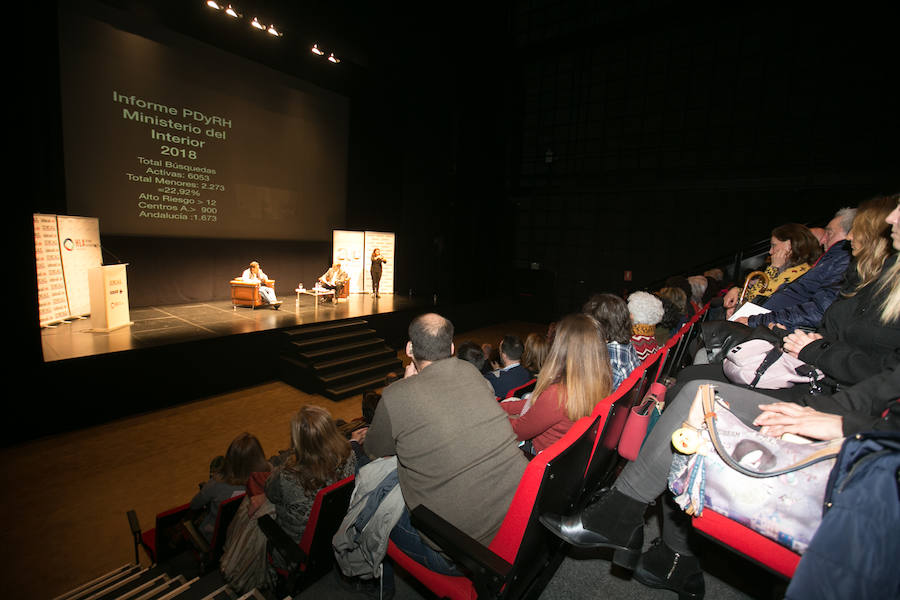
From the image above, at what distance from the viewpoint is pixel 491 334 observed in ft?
30.0

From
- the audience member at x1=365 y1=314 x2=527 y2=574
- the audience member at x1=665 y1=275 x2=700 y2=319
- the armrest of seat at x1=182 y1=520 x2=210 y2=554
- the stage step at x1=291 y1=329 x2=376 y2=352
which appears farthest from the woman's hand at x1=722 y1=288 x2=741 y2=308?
the stage step at x1=291 y1=329 x2=376 y2=352

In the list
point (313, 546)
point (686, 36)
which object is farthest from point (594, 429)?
point (686, 36)

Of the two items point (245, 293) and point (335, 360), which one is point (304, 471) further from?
point (245, 293)

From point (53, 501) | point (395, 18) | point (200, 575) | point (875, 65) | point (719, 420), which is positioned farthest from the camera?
point (395, 18)

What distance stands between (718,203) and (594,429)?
8.21 m

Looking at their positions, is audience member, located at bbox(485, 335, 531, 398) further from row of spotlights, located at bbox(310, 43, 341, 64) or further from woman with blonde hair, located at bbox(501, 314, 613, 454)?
row of spotlights, located at bbox(310, 43, 341, 64)

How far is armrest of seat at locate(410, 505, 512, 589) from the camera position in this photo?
120 cm

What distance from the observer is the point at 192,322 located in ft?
18.6

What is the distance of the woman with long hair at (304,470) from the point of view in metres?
1.95

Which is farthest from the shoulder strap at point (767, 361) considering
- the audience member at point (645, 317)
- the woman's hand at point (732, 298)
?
the woman's hand at point (732, 298)

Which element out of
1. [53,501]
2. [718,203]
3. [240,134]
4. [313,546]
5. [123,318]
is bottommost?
[53,501]

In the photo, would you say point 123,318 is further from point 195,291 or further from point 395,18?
point 395,18

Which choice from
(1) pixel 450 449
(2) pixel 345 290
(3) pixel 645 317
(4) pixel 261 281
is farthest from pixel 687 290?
(4) pixel 261 281

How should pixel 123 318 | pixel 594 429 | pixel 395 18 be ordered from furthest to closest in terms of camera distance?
pixel 395 18, pixel 123 318, pixel 594 429
